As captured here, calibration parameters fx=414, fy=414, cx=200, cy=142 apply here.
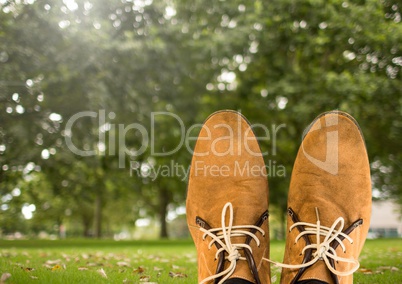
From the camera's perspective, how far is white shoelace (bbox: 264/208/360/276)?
2.06 meters

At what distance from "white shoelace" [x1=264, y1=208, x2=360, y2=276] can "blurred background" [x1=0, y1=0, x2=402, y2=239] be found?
25.0 ft

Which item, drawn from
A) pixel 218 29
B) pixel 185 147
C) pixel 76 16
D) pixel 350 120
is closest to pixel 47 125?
pixel 76 16

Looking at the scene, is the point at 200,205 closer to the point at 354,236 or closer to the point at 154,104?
the point at 354,236

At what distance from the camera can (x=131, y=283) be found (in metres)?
2.82

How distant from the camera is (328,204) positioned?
228cm

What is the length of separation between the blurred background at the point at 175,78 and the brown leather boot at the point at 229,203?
6970 mm

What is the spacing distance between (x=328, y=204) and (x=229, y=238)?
583mm

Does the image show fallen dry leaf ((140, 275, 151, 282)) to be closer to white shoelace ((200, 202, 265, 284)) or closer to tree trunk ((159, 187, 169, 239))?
white shoelace ((200, 202, 265, 284))

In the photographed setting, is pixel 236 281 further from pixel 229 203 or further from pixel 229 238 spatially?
pixel 229 203

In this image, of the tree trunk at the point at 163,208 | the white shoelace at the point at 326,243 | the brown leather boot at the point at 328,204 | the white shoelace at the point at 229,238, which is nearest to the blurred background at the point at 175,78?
the tree trunk at the point at 163,208

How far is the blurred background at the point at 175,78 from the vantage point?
9.43 metres

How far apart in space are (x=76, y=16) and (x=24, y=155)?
355 centimetres

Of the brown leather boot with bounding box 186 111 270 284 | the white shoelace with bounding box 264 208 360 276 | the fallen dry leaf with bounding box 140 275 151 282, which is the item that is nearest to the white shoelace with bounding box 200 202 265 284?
the brown leather boot with bounding box 186 111 270 284

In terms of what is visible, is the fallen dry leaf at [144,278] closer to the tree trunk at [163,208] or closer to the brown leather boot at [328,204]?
the brown leather boot at [328,204]
